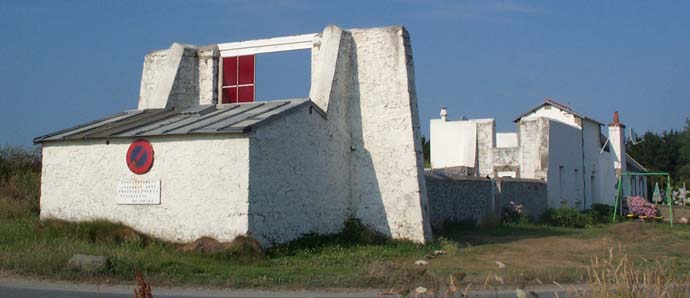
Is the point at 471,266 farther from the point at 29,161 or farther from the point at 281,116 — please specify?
the point at 29,161

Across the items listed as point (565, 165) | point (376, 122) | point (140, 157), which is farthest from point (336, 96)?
point (565, 165)

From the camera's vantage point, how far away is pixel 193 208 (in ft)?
54.6

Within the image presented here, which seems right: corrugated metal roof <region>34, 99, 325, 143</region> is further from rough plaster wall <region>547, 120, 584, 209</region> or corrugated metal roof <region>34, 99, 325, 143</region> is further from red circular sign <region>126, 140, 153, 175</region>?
rough plaster wall <region>547, 120, 584, 209</region>

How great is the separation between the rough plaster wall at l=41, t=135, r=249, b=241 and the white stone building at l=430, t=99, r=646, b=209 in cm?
1785

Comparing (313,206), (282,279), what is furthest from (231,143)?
(282,279)

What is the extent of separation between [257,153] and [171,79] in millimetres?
5922

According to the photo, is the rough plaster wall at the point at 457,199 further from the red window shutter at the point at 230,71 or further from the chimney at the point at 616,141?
the chimney at the point at 616,141

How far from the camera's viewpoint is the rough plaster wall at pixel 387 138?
747 inches

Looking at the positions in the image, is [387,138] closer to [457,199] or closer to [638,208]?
[457,199]

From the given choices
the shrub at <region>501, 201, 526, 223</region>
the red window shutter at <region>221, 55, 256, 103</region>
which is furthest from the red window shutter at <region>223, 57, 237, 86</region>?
the shrub at <region>501, 201, 526, 223</region>

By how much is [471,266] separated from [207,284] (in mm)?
6028

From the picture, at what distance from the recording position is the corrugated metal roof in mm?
16898

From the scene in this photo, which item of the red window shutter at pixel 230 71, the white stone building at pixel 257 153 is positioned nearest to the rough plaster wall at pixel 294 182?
the white stone building at pixel 257 153

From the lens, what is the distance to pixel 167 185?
1697cm
